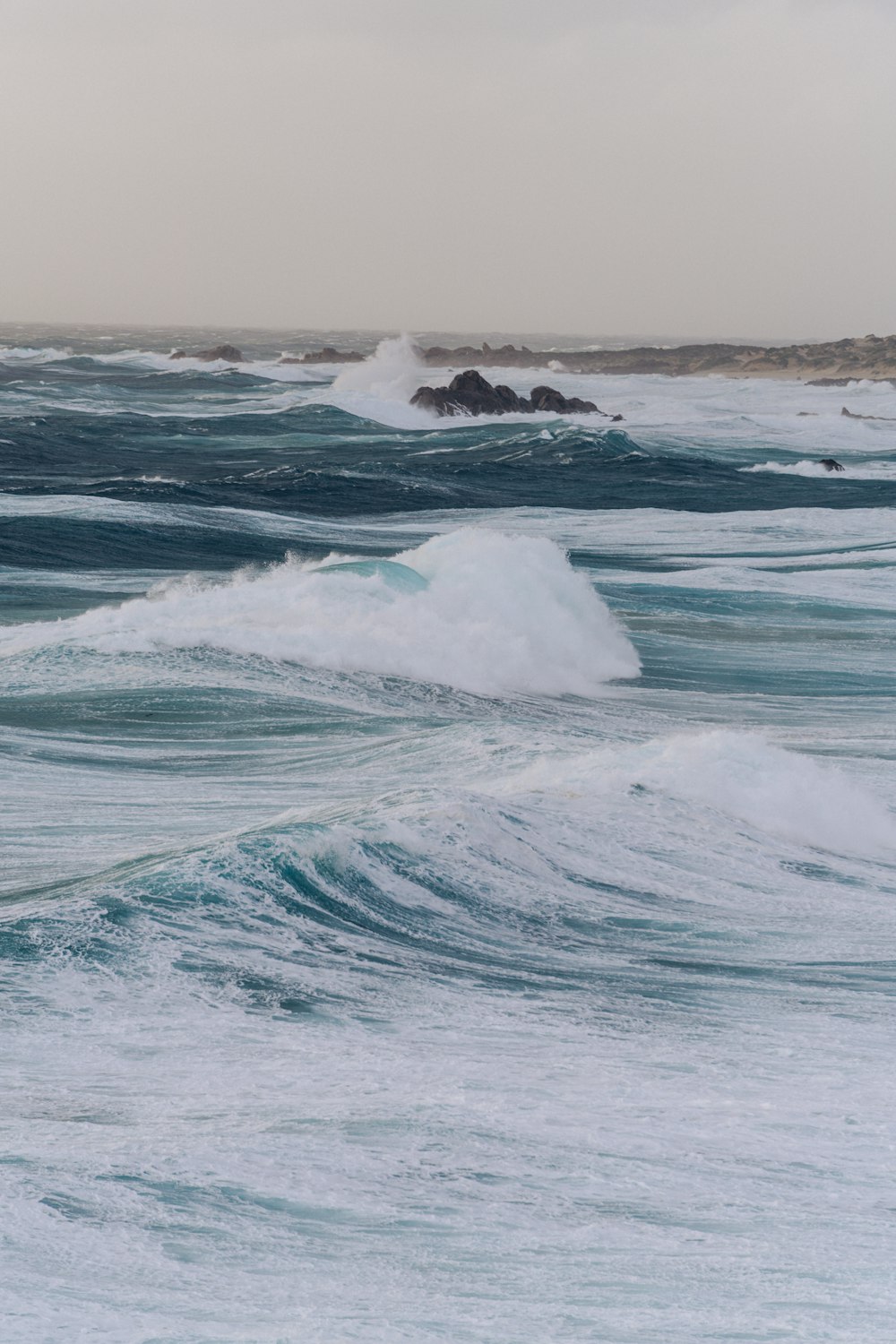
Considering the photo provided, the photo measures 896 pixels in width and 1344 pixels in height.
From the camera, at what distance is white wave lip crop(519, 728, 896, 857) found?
9.50 meters

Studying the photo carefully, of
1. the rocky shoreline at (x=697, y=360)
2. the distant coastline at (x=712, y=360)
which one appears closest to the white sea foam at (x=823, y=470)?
the rocky shoreline at (x=697, y=360)

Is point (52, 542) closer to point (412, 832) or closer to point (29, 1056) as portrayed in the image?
point (412, 832)

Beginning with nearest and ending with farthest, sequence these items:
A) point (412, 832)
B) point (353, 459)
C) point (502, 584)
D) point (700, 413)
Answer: point (412, 832), point (502, 584), point (353, 459), point (700, 413)

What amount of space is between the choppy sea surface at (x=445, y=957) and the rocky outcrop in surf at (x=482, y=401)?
30.9 metres

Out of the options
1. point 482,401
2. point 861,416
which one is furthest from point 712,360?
point 482,401

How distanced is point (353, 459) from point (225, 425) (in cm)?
1052

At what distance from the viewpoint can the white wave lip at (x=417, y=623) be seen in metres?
14.2

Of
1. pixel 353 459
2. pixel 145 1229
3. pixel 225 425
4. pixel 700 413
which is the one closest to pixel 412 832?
pixel 145 1229

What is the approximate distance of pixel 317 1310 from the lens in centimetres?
433

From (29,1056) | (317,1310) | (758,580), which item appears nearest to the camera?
(317,1310)

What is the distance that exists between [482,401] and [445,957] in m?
42.9

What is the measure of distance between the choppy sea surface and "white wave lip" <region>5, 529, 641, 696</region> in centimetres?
6

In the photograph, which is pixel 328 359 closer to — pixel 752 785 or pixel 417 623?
pixel 417 623

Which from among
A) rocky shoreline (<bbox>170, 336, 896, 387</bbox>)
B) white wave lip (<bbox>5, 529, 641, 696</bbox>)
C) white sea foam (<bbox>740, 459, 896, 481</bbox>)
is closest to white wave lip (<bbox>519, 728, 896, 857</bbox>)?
white wave lip (<bbox>5, 529, 641, 696</bbox>)
